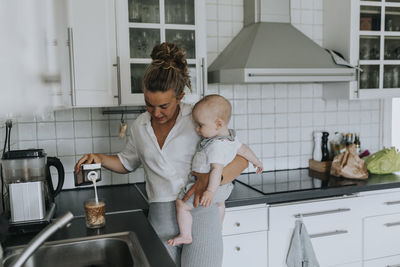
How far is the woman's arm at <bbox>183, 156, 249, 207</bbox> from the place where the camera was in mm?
1626

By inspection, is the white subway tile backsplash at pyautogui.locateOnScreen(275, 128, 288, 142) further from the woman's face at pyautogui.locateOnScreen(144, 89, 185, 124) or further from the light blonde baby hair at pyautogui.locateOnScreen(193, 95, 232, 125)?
the woman's face at pyautogui.locateOnScreen(144, 89, 185, 124)

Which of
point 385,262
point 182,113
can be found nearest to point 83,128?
point 182,113

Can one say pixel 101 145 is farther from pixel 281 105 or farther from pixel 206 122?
pixel 281 105

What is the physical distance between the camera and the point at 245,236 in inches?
84.5

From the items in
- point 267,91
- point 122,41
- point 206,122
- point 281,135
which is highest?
point 122,41

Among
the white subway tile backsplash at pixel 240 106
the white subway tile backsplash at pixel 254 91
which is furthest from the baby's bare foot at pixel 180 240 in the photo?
the white subway tile backsplash at pixel 254 91

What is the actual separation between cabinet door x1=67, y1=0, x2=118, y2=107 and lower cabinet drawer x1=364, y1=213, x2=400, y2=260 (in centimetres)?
178

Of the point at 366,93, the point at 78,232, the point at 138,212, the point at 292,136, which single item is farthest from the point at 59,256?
the point at 366,93

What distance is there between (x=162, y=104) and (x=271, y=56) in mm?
1022

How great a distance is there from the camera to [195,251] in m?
1.62

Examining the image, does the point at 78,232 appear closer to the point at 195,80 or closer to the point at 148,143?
the point at 148,143

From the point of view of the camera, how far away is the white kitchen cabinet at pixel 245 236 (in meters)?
2.12

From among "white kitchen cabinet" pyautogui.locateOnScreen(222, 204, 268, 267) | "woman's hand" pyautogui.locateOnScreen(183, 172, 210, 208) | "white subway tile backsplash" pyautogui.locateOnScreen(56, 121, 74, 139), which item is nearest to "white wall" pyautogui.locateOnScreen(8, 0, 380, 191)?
"white subway tile backsplash" pyautogui.locateOnScreen(56, 121, 74, 139)

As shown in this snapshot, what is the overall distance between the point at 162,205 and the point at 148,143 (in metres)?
0.29
